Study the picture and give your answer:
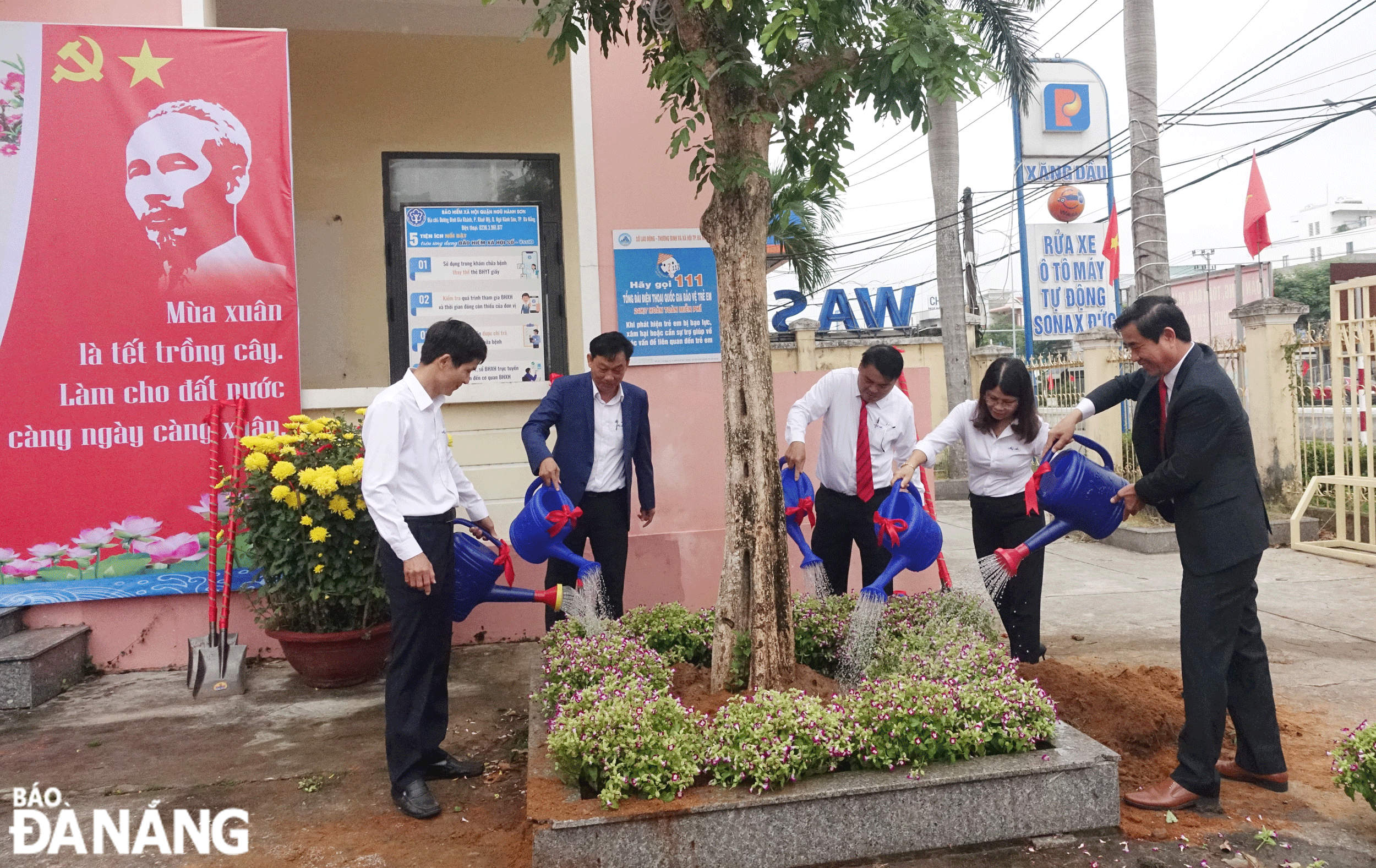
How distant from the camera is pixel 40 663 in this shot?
15.3ft

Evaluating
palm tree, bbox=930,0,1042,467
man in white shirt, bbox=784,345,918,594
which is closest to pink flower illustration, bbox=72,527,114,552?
man in white shirt, bbox=784,345,918,594

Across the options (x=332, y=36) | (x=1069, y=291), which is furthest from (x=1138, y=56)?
(x=332, y=36)

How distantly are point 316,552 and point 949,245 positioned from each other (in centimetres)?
1128

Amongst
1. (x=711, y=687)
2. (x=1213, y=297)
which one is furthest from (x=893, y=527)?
(x=1213, y=297)

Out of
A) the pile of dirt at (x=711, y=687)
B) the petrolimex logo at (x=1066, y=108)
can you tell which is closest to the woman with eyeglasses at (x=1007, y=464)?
the pile of dirt at (x=711, y=687)

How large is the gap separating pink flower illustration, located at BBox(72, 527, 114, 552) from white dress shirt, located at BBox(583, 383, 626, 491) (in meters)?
2.74

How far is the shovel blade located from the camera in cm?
480

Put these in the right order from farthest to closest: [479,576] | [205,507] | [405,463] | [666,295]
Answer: [666,295], [205,507], [479,576], [405,463]

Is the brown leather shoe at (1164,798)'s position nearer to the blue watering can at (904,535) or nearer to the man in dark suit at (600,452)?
the blue watering can at (904,535)

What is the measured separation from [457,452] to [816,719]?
3293mm

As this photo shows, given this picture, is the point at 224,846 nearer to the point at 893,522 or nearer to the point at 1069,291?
the point at 893,522

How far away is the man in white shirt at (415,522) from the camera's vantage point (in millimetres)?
3326

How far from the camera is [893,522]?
376 centimetres

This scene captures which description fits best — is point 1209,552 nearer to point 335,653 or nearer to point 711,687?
point 711,687
